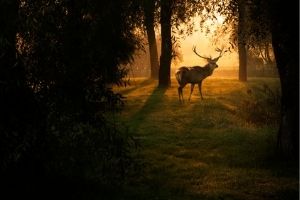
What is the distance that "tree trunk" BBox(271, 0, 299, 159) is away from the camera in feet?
47.0

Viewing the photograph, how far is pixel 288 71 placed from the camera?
1464cm

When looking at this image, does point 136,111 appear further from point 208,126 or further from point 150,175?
point 150,175

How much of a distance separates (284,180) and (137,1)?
6.07 m

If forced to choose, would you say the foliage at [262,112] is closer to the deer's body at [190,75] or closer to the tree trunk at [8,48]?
the deer's body at [190,75]

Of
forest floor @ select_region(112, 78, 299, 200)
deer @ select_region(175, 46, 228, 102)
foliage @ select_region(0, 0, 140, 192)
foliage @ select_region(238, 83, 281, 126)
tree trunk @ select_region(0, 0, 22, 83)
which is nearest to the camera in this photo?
tree trunk @ select_region(0, 0, 22, 83)

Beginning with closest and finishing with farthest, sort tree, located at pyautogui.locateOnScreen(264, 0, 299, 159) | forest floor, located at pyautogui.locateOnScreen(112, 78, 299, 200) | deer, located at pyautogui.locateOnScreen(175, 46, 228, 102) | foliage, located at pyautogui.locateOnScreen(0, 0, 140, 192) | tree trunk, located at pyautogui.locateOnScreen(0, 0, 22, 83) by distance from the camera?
tree trunk, located at pyautogui.locateOnScreen(0, 0, 22, 83), foliage, located at pyautogui.locateOnScreen(0, 0, 140, 192), forest floor, located at pyautogui.locateOnScreen(112, 78, 299, 200), tree, located at pyautogui.locateOnScreen(264, 0, 299, 159), deer, located at pyautogui.locateOnScreen(175, 46, 228, 102)

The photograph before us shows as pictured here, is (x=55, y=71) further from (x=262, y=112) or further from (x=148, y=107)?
(x=148, y=107)

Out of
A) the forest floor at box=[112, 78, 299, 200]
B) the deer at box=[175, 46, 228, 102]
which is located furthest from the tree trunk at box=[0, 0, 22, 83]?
the deer at box=[175, 46, 228, 102]

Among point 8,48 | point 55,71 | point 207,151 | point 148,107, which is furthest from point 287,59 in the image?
point 148,107

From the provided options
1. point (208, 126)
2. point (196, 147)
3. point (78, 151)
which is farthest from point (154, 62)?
point (78, 151)

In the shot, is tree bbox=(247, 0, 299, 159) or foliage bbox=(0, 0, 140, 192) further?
tree bbox=(247, 0, 299, 159)

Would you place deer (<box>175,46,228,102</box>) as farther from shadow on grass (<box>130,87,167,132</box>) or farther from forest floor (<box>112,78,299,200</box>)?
shadow on grass (<box>130,87,167,132</box>)

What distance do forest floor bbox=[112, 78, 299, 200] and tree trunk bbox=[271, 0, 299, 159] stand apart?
0.63 m

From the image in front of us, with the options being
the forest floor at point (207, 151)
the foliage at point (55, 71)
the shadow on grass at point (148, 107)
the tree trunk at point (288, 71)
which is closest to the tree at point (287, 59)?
the tree trunk at point (288, 71)
